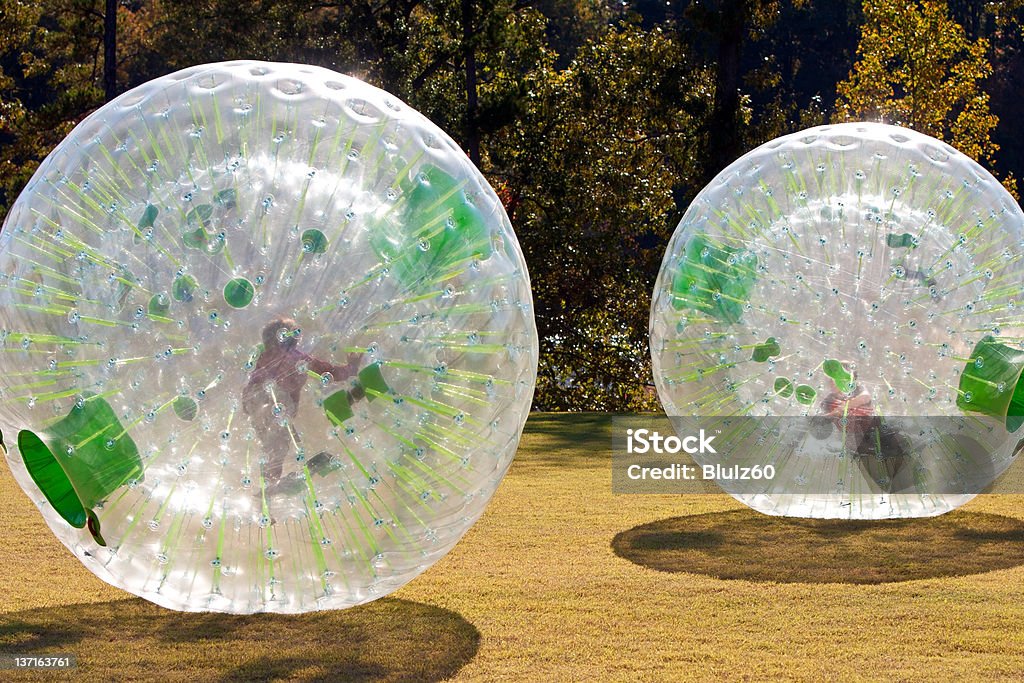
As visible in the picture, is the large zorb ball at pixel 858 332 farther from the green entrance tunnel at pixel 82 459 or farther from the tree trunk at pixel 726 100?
the tree trunk at pixel 726 100

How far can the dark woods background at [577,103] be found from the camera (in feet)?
63.0

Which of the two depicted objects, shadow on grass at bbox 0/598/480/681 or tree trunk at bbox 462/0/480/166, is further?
tree trunk at bbox 462/0/480/166

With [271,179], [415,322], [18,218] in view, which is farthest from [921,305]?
[18,218]

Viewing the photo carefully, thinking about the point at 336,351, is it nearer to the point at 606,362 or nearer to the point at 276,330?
the point at 276,330

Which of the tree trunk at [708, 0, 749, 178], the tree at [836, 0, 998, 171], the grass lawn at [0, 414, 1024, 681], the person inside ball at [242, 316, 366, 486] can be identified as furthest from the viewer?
the tree at [836, 0, 998, 171]

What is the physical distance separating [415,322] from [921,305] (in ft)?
9.94

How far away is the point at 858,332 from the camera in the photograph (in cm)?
646

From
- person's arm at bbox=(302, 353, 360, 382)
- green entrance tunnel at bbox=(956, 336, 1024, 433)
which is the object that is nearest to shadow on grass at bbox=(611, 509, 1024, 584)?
green entrance tunnel at bbox=(956, 336, 1024, 433)

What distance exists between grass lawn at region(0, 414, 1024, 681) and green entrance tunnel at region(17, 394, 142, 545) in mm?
618

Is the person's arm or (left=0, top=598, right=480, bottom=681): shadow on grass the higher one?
the person's arm

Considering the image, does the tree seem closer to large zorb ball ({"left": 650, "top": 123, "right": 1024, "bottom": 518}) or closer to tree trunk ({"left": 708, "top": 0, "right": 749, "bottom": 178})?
tree trunk ({"left": 708, "top": 0, "right": 749, "bottom": 178})

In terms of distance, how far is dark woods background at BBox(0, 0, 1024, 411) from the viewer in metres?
19.2

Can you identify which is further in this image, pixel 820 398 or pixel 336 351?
pixel 820 398

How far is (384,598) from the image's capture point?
5.82 m
